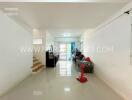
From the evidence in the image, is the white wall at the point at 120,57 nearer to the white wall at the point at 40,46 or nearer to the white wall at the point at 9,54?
the white wall at the point at 9,54

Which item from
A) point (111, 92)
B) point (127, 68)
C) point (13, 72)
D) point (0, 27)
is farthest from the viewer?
point (13, 72)

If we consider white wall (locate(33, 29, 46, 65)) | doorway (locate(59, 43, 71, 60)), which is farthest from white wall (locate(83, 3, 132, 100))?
doorway (locate(59, 43, 71, 60))

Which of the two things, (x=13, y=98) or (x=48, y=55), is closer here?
(x=13, y=98)

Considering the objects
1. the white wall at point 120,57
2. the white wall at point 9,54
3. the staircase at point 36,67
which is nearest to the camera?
the white wall at point 120,57

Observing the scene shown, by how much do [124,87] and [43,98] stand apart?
2195mm

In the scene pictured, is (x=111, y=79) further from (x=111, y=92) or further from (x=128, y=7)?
(x=128, y=7)

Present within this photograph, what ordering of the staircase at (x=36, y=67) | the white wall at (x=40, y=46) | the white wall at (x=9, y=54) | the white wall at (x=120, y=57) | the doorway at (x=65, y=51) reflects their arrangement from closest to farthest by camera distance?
the white wall at (x=120, y=57)
the white wall at (x=9, y=54)
the staircase at (x=36, y=67)
the white wall at (x=40, y=46)
the doorway at (x=65, y=51)

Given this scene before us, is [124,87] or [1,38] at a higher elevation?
[1,38]

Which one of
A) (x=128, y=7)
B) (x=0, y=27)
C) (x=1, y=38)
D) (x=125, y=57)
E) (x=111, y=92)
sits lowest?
(x=111, y=92)

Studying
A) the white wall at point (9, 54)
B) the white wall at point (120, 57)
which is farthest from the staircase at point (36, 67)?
the white wall at point (120, 57)

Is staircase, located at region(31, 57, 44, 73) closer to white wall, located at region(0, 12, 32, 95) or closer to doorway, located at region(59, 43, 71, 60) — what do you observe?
white wall, located at region(0, 12, 32, 95)

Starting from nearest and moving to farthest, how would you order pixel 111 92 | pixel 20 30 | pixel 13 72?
pixel 111 92 < pixel 13 72 < pixel 20 30

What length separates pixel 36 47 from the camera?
31.5 ft

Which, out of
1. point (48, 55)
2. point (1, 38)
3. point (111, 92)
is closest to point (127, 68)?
point (111, 92)
